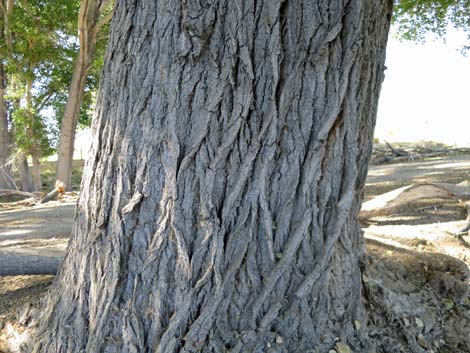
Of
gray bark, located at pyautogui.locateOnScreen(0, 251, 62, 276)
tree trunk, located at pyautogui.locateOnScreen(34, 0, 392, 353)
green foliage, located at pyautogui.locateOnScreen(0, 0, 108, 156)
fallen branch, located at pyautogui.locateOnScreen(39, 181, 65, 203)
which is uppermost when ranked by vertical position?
green foliage, located at pyautogui.locateOnScreen(0, 0, 108, 156)

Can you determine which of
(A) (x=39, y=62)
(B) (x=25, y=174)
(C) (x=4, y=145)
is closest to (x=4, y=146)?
(C) (x=4, y=145)

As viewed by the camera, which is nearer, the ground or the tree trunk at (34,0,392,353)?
the tree trunk at (34,0,392,353)

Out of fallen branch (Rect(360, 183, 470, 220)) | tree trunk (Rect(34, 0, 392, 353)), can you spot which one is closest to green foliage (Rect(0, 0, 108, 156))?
fallen branch (Rect(360, 183, 470, 220))

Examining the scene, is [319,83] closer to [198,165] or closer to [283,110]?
[283,110]

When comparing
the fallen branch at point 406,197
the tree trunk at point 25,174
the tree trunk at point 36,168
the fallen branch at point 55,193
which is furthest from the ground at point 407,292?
the tree trunk at point 25,174

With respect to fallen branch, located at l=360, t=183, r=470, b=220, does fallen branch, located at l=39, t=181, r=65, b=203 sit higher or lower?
lower

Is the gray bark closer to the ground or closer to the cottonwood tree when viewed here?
the ground

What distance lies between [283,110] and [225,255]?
739 mm

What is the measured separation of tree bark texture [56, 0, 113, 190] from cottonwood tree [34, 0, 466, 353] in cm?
1052

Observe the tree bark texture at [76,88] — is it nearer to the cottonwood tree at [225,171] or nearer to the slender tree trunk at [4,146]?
the slender tree trunk at [4,146]

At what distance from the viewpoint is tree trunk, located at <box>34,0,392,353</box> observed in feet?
6.97

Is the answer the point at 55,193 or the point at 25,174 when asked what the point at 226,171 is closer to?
the point at 55,193

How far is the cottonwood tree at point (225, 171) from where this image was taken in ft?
6.97

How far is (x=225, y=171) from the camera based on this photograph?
2174mm
